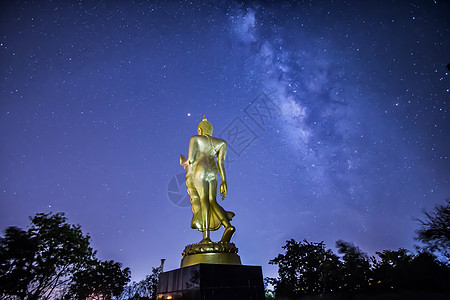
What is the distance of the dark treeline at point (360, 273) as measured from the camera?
39.2 ft

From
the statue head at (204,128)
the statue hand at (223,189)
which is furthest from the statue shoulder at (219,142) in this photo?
the statue hand at (223,189)

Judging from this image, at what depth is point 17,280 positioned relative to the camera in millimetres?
12398

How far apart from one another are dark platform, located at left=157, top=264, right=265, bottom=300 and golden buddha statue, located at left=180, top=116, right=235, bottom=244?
0.86 metres

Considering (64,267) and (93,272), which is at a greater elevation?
(93,272)

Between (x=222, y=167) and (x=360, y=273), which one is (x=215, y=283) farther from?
(x=360, y=273)

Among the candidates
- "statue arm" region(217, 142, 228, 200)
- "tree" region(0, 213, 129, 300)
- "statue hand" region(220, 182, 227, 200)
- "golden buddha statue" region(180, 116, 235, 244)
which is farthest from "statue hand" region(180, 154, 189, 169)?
"tree" region(0, 213, 129, 300)

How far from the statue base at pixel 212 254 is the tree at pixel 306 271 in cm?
1417

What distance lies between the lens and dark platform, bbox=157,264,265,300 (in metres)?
4.91

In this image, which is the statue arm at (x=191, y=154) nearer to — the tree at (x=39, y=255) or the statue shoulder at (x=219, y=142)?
the statue shoulder at (x=219, y=142)

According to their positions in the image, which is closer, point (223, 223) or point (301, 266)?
point (223, 223)

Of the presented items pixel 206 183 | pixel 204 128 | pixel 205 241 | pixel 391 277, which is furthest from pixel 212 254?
pixel 391 277

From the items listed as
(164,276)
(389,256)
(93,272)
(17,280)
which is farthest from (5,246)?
(389,256)

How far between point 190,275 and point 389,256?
33.9 metres

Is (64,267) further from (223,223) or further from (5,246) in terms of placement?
(223,223)
